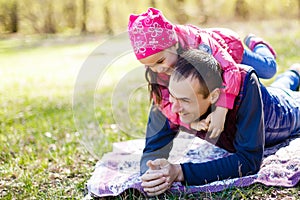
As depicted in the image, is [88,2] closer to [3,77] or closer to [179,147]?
[3,77]

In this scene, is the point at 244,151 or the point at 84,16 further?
the point at 84,16

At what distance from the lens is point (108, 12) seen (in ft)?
53.7

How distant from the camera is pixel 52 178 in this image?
2793mm

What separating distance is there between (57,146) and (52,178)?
70 centimetres

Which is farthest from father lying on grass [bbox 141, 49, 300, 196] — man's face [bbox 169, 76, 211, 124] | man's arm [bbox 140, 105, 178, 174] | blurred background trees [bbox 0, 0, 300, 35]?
blurred background trees [bbox 0, 0, 300, 35]

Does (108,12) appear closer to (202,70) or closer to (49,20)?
(49,20)

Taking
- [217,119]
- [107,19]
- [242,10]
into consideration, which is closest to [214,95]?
[217,119]

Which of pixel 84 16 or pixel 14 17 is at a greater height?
pixel 84 16

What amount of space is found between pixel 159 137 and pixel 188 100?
19.4 inches

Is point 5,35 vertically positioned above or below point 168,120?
below

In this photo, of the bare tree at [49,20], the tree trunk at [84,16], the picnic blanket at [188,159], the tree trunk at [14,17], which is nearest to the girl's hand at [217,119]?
the picnic blanket at [188,159]

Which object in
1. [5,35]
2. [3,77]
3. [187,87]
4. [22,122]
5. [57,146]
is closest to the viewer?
[187,87]

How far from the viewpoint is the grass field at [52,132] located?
2.58 meters

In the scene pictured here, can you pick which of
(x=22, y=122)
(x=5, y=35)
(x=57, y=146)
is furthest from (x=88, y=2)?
(x=57, y=146)
